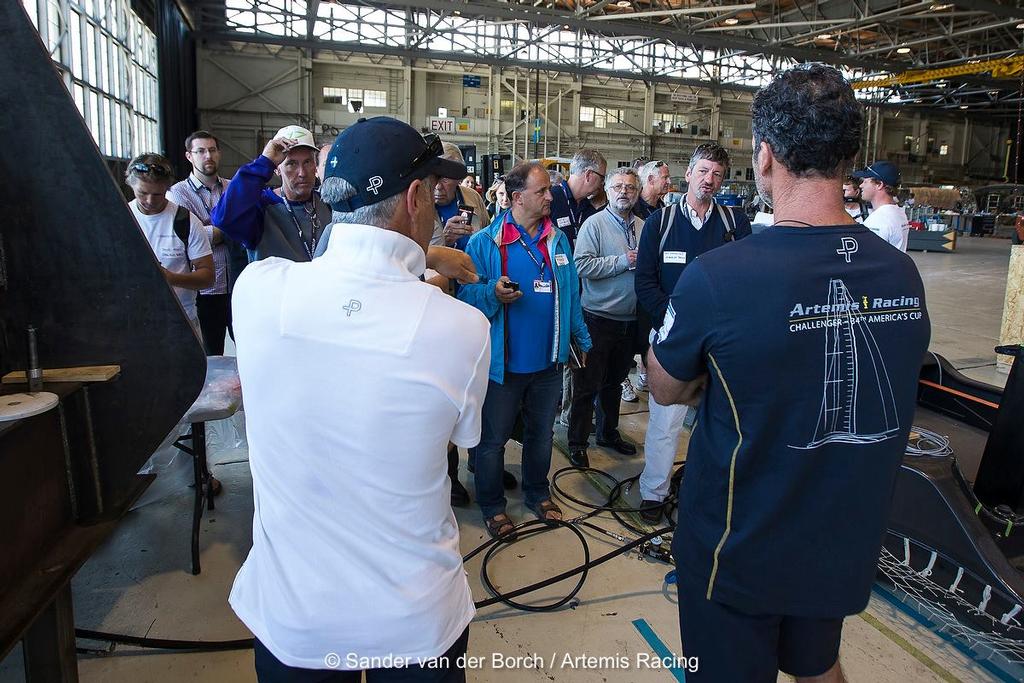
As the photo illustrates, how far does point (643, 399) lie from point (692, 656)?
3853mm

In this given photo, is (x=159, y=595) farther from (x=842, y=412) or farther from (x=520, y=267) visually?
(x=842, y=412)

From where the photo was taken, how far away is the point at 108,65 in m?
10.9

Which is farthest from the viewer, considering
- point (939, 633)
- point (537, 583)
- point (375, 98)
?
point (375, 98)

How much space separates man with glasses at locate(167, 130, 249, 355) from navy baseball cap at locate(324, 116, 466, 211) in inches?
122

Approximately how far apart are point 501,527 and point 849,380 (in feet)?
7.06

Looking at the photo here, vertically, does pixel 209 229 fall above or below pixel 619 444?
above

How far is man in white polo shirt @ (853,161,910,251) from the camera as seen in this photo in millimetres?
4348

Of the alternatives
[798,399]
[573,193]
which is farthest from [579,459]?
[798,399]

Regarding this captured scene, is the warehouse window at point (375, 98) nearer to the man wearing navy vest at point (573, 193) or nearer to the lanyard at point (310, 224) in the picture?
the man wearing navy vest at point (573, 193)

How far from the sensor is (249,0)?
1861cm

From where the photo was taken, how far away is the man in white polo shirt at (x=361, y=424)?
1014mm

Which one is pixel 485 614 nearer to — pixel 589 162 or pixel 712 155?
pixel 712 155

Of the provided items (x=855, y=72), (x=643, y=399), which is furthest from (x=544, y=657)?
(x=855, y=72)

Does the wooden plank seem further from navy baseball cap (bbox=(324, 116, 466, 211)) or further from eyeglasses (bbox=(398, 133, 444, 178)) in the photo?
eyeglasses (bbox=(398, 133, 444, 178))
